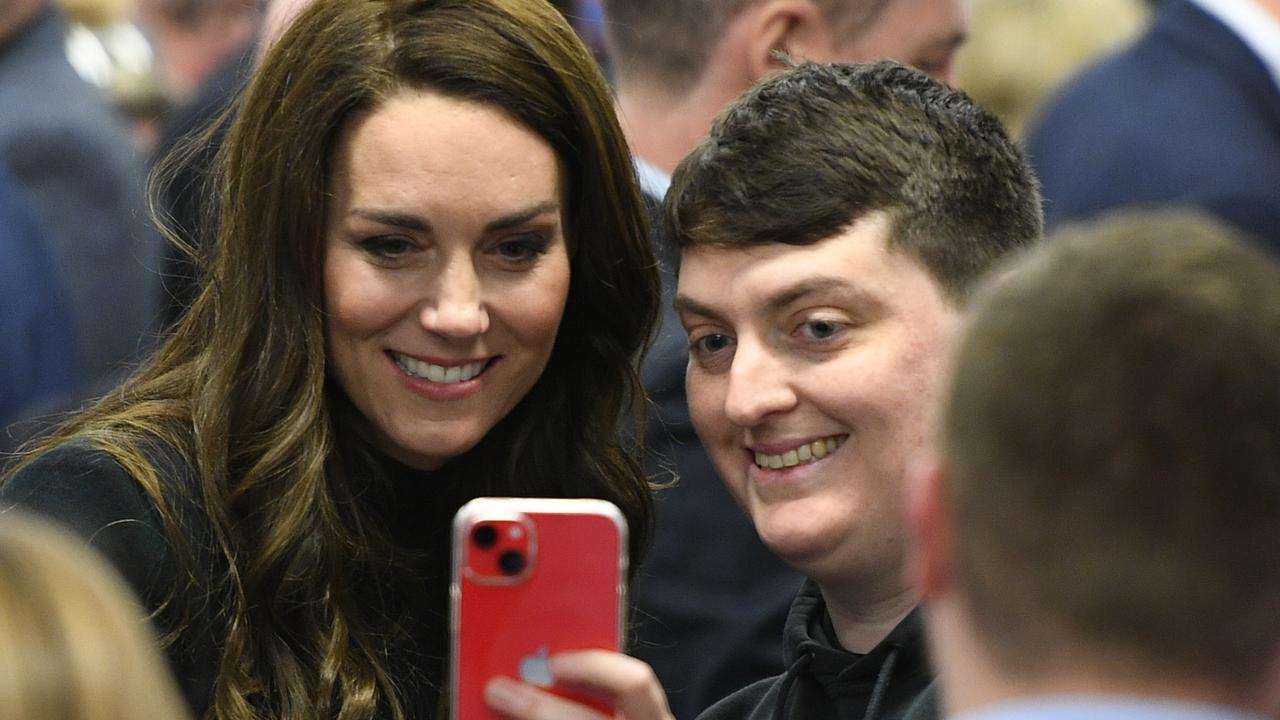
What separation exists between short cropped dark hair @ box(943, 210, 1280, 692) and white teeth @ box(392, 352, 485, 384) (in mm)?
1527

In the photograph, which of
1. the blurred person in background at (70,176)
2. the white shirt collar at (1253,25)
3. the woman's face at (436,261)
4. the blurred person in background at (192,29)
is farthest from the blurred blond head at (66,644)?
the blurred person in background at (192,29)

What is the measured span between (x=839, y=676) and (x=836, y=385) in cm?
36

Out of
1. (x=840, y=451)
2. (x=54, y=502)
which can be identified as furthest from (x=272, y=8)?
(x=840, y=451)

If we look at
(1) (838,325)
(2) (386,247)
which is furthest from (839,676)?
(2) (386,247)

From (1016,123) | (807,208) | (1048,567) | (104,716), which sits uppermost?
(1016,123)

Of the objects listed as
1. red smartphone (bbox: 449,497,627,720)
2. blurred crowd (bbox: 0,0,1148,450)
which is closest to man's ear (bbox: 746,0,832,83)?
blurred crowd (bbox: 0,0,1148,450)

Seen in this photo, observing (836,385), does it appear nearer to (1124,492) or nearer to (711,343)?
(711,343)

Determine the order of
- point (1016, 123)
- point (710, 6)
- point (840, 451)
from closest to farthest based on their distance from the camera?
point (840, 451) < point (710, 6) < point (1016, 123)

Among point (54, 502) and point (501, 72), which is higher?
point (501, 72)

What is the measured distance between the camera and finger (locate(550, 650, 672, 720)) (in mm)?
2277

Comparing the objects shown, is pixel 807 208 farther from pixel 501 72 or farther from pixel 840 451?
pixel 501 72

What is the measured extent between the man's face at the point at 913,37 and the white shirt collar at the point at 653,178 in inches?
15.6

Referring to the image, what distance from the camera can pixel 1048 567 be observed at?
1.63 m

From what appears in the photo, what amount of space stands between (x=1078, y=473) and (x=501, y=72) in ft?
5.42
